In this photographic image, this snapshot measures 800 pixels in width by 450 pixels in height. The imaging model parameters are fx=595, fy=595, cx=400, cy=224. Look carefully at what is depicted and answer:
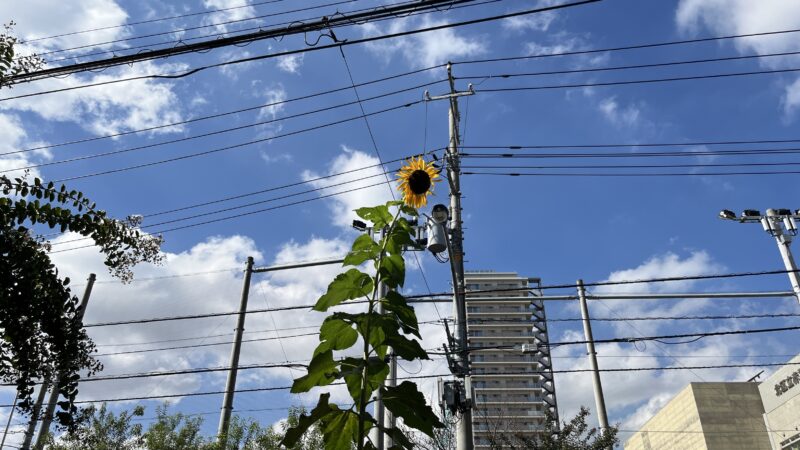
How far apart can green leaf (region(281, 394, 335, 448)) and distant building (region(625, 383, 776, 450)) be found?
4380 cm

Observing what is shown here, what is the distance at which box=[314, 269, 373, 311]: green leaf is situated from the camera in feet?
6.08

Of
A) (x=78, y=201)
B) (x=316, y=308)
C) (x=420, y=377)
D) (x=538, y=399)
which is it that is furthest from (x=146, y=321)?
(x=538, y=399)

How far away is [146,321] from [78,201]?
16066 mm

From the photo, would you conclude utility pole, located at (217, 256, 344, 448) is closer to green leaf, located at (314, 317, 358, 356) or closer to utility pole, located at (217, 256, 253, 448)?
utility pole, located at (217, 256, 253, 448)

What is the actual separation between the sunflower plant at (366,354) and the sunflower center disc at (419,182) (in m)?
1.25

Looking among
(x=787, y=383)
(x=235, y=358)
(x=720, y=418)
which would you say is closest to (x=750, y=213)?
(x=235, y=358)

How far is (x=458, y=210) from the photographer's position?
530 inches

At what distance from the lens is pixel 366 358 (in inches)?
67.6

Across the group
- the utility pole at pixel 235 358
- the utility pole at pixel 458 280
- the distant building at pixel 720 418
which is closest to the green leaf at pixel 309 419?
the utility pole at pixel 458 280

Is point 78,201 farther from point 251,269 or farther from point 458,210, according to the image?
point 251,269

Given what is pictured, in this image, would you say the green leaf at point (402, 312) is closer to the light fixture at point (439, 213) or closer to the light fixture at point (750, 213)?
the light fixture at point (439, 213)

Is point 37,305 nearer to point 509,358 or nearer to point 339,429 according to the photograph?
point 339,429

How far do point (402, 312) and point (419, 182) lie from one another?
1529mm

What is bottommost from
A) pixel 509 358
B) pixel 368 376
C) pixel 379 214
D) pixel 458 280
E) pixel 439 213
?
pixel 368 376
